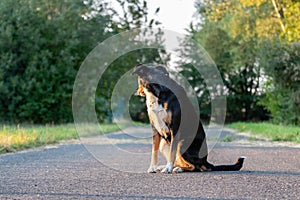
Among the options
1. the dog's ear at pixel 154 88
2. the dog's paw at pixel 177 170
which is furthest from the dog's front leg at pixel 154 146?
the dog's ear at pixel 154 88

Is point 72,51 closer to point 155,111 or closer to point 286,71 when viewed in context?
point 286,71

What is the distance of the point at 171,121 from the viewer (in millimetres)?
7102

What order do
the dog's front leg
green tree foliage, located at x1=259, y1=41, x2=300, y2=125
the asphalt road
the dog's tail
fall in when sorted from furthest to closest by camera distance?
1. green tree foliage, located at x1=259, y1=41, x2=300, y2=125
2. the dog's tail
3. the dog's front leg
4. the asphalt road

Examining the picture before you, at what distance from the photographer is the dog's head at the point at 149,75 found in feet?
23.5

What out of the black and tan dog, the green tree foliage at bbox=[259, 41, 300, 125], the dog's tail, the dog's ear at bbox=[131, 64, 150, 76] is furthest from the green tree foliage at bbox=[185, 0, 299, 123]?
the dog's ear at bbox=[131, 64, 150, 76]

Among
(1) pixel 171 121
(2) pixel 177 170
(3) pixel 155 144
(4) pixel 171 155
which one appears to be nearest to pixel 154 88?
(1) pixel 171 121

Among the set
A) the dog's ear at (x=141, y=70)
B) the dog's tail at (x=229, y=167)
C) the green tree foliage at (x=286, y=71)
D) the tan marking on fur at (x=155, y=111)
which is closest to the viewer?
the tan marking on fur at (x=155, y=111)

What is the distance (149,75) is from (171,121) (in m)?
0.67

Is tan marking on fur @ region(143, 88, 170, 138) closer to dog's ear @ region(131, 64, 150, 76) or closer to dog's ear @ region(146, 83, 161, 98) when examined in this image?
dog's ear @ region(146, 83, 161, 98)

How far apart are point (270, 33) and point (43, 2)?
37.0 feet

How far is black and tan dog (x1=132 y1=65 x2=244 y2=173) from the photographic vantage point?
279 inches

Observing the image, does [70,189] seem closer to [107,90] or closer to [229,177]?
[229,177]

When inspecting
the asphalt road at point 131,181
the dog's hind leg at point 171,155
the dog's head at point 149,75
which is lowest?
the asphalt road at point 131,181

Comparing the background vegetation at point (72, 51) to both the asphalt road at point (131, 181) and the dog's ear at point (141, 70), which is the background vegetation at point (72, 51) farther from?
the dog's ear at point (141, 70)
